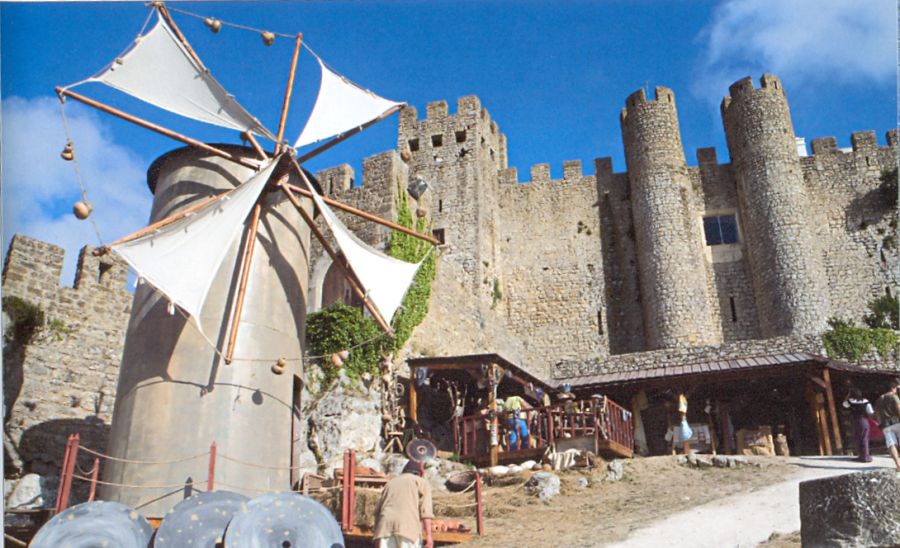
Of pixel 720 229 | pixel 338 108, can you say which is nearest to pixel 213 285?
pixel 338 108

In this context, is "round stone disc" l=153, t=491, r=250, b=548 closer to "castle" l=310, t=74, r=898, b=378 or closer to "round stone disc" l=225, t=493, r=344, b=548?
"round stone disc" l=225, t=493, r=344, b=548

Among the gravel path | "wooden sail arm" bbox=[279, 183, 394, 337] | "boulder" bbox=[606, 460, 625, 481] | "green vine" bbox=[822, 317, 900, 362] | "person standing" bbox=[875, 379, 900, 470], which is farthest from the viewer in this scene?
"green vine" bbox=[822, 317, 900, 362]

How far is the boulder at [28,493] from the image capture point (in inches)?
582

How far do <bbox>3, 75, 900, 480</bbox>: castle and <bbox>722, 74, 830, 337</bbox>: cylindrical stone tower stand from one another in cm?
5

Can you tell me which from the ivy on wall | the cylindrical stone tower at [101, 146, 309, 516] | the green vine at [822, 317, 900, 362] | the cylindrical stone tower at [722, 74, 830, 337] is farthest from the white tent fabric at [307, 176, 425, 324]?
the cylindrical stone tower at [722, 74, 830, 337]

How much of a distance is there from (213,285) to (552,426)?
7324 mm

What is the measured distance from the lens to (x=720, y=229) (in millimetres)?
31938

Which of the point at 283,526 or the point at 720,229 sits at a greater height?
the point at 720,229

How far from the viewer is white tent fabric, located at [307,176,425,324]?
560 inches

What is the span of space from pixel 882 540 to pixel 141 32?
1188 centimetres

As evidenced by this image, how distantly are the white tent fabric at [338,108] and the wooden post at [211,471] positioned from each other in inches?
211

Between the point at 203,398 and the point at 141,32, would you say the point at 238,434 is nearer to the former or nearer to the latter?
the point at 203,398

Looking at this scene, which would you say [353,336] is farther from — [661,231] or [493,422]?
[661,231]

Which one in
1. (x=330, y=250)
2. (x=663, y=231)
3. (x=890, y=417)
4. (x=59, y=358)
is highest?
(x=663, y=231)
